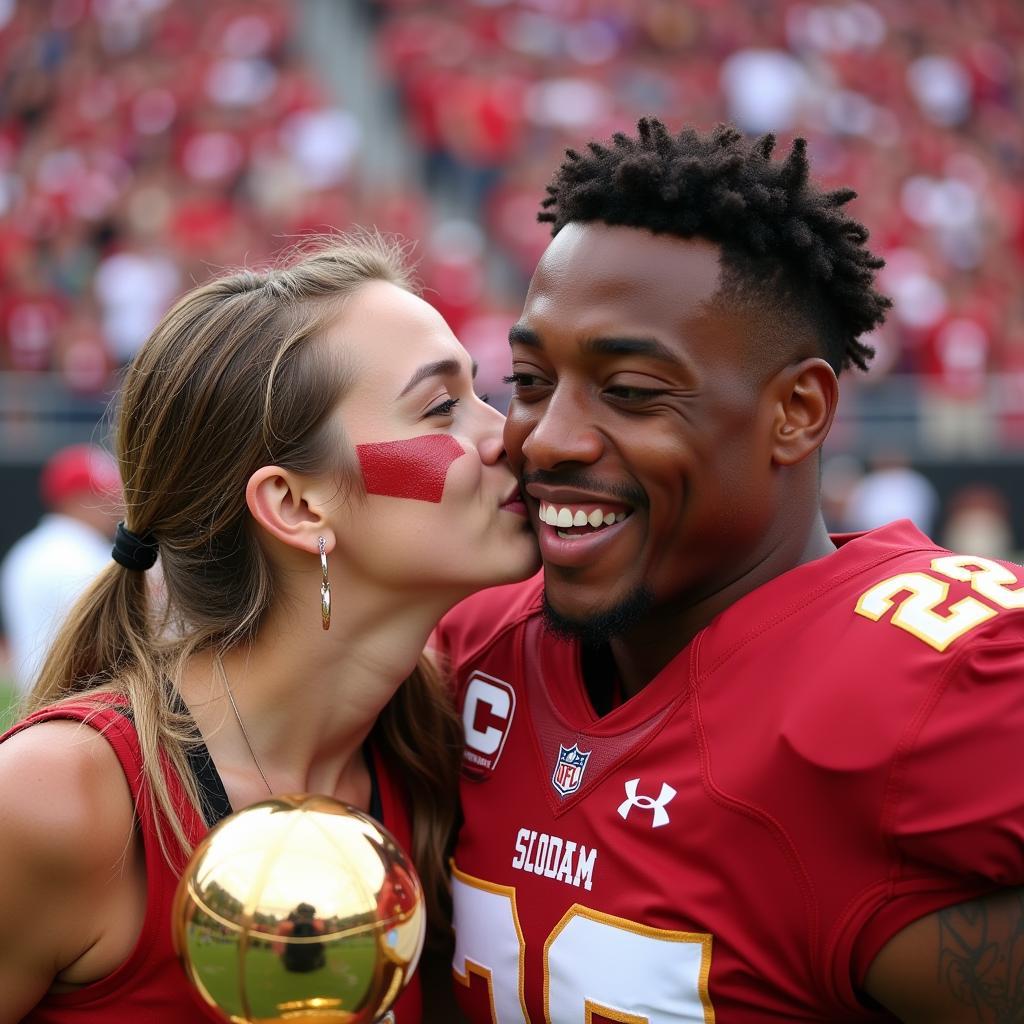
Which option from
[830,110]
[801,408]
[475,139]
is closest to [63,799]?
[801,408]

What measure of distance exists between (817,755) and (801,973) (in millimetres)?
328

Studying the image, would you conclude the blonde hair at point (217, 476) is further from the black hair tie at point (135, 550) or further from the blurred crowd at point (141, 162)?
the blurred crowd at point (141, 162)

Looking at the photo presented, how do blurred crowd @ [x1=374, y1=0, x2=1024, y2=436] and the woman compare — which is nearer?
the woman

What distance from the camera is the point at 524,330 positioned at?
2363 mm

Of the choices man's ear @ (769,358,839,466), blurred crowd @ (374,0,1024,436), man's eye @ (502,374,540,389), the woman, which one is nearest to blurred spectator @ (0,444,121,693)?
the woman

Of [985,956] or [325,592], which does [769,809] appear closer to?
[985,956]

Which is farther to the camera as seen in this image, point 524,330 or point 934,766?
point 524,330

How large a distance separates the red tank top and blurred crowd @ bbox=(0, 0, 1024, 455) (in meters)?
6.98

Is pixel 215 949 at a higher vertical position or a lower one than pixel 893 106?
lower

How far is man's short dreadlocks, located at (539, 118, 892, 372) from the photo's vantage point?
7.38 feet

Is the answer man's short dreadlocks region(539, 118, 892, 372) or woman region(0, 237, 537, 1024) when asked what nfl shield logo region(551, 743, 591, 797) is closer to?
woman region(0, 237, 537, 1024)

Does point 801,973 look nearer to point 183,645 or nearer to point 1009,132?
point 183,645

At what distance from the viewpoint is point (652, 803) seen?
2137 mm

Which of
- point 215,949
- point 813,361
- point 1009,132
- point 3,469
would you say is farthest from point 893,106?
point 215,949
